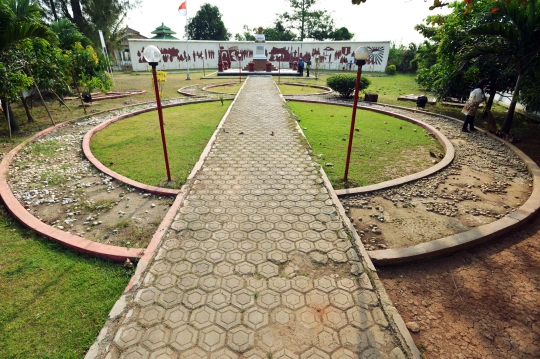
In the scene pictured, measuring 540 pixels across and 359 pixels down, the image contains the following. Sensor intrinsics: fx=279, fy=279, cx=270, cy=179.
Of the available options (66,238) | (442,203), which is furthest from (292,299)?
(442,203)

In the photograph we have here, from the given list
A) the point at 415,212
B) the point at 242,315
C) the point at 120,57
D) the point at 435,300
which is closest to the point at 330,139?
the point at 415,212

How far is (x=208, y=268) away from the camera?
2984mm

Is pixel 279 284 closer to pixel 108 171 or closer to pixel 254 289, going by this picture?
pixel 254 289

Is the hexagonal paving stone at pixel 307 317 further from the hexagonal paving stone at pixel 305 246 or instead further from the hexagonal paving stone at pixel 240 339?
the hexagonal paving stone at pixel 305 246

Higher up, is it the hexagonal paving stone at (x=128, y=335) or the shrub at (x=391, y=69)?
the shrub at (x=391, y=69)

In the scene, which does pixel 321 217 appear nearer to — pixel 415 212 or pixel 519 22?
pixel 415 212

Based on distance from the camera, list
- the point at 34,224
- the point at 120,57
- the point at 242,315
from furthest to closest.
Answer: the point at 120,57
the point at 34,224
the point at 242,315

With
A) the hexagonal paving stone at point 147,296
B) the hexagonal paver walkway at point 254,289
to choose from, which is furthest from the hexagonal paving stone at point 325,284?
the hexagonal paving stone at point 147,296

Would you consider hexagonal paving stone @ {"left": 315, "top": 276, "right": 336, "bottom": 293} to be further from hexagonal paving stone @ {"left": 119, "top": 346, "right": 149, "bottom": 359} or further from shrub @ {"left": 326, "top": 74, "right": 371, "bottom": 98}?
shrub @ {"left": 326, "top": 74, "right": 371, "bottom": 98}

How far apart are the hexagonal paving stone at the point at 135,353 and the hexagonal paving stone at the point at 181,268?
2.57ft

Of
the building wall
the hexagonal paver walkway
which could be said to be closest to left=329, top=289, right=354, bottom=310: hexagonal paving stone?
the hexagonal paver walkway

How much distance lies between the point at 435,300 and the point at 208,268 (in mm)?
2314

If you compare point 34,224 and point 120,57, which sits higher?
point 120,57

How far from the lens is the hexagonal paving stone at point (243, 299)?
257 cm
